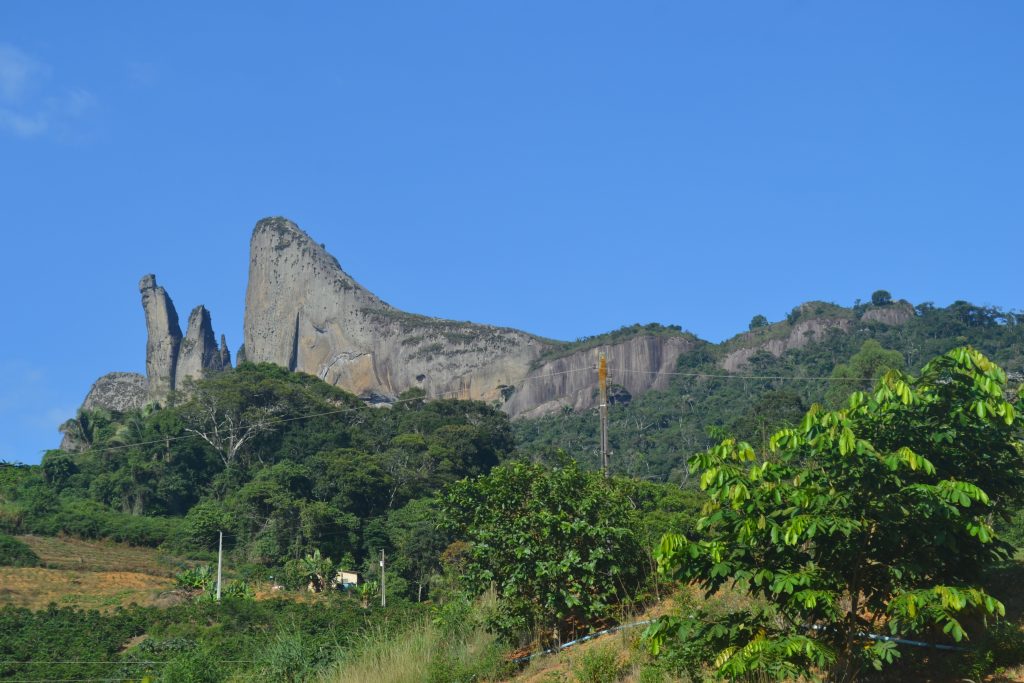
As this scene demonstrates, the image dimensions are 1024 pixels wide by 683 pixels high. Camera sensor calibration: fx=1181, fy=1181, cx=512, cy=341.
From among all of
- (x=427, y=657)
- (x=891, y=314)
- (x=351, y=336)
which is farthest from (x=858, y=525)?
(x=351, y=336)

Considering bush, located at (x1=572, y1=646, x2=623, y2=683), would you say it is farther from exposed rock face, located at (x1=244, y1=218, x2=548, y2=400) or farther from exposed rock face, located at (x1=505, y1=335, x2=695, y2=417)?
exposed rock face, located at (x1=244, y1=218, x2=548, y2=400)

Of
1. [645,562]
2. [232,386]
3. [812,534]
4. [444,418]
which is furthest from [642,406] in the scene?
[812,534]

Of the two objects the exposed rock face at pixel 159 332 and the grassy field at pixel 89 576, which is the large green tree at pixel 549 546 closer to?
the grassy field at pixel 89 576

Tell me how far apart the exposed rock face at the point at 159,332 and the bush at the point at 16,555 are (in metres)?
78.7

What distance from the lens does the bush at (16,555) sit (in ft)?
152

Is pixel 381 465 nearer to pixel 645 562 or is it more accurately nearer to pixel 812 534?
pixel 645 562

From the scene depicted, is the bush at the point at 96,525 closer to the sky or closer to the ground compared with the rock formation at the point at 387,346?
closer to the ground

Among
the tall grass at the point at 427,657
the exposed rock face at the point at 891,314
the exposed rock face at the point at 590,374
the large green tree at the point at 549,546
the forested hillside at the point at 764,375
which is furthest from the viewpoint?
the exposed rock face at the point at 590,374

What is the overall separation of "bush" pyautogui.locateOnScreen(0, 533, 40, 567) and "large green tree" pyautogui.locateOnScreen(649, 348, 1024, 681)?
42.8m

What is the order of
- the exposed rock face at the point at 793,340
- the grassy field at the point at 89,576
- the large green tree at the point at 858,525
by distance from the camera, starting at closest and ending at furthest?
the large green tree at the point at 858,525 → the grassy field at the point at 89,576 → the exposed rock face at the point at 793,340

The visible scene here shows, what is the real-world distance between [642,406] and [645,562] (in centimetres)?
8293

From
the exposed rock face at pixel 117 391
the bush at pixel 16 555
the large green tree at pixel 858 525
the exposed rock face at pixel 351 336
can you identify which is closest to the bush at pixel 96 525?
the bush at pixel 16 555

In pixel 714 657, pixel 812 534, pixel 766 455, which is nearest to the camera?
pixel 812 534

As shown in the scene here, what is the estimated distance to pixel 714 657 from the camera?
30.7 feet
